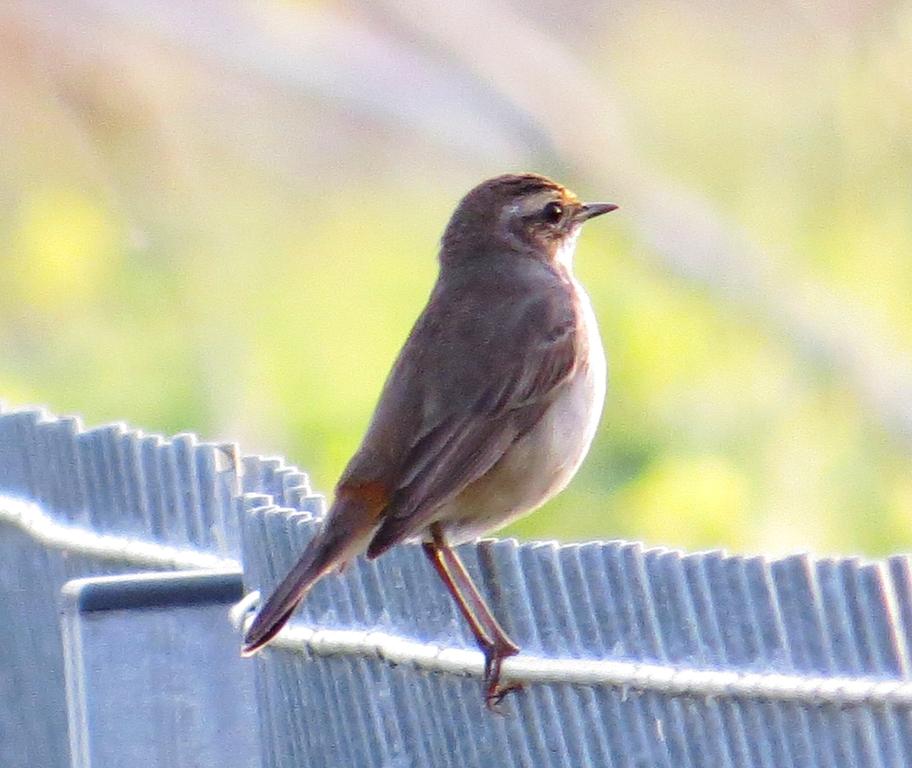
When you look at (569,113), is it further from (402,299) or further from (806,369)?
(806,369)

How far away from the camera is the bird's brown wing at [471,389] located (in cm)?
464

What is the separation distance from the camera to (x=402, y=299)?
15.4 m

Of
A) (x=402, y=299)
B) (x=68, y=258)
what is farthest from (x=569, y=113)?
(x=68, y=258)

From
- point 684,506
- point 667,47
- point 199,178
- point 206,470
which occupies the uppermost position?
point 206,470

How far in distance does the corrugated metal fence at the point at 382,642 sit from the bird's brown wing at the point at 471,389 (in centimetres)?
67

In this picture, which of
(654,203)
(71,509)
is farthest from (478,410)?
(654,203)

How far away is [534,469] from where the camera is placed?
4.99m

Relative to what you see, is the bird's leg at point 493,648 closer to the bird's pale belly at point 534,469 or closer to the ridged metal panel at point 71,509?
the ridged metal panel at point 71,509

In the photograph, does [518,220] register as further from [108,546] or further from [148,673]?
[148,673]

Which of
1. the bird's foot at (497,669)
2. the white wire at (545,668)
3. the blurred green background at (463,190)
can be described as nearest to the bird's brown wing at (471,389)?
the white wire at (545,668)

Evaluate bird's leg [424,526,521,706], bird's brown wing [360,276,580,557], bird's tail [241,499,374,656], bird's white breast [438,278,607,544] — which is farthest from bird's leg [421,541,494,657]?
bird's white breast [438,278,607,544]

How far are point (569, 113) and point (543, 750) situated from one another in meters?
13.0

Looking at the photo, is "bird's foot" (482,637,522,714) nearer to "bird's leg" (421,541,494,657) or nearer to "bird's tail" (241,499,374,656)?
"bird's leg" (421,541,494,657)

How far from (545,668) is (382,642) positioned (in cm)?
33
